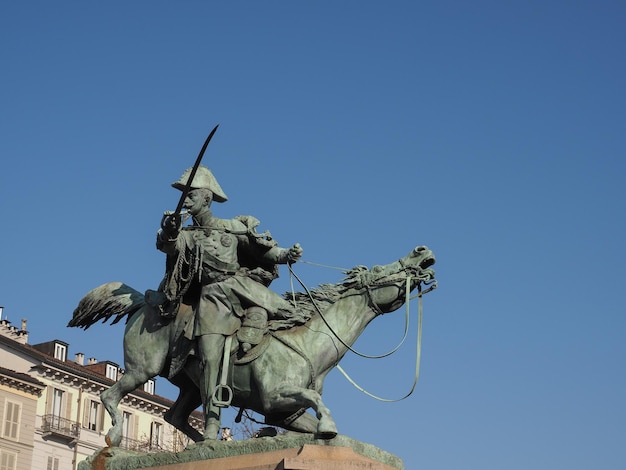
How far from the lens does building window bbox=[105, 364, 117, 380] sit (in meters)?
61.7

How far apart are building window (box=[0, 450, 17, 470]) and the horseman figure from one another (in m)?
40.8

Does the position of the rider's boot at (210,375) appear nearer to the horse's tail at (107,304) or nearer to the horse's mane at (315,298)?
the horse's mane at (315,298)

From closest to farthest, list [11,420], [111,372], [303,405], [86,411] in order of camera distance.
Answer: [303,405], [11,420], [86,411], [111,372]

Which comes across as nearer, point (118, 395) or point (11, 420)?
point (118, 395)

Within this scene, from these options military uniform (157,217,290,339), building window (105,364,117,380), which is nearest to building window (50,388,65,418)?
building window (105,364,117,380)

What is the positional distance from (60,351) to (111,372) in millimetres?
3265

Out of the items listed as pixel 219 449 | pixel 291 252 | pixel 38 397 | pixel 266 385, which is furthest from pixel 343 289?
pixel 38 397

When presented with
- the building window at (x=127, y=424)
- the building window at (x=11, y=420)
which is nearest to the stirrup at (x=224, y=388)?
the building window at (x=11, y=420)

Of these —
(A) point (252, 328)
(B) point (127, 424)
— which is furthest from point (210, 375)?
(B) point (127, 424)

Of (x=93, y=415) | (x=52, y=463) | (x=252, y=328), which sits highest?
(x=93, y=415)

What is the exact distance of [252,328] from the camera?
1430cm

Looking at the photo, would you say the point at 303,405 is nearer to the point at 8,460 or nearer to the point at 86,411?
the point at 8,460

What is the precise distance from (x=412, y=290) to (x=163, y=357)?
3.32 meters

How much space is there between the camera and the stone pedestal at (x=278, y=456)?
40.9 feet
